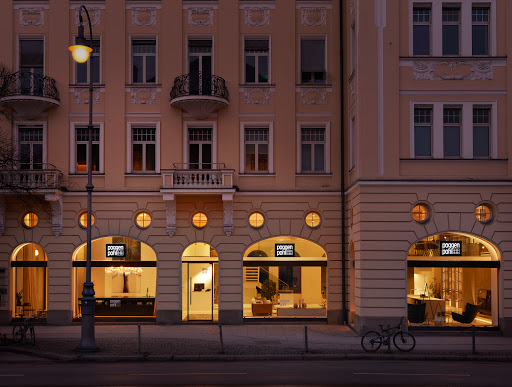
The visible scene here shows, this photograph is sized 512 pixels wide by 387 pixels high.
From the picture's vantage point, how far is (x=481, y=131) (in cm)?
2297

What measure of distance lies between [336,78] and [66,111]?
38.0ft

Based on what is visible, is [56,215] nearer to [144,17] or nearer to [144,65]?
[144,65]

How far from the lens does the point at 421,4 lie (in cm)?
2294

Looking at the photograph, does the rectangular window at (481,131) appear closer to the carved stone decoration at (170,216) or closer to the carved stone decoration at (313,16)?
Answer: the carved stone decoration at (313,16)

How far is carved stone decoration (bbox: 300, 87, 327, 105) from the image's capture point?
26.3 meters

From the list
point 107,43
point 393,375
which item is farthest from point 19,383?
point 107,43

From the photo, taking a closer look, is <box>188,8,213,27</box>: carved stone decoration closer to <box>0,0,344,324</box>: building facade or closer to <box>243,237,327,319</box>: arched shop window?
<box>0,0,344,324</box>: building facade

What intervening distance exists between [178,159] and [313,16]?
843 centimetres

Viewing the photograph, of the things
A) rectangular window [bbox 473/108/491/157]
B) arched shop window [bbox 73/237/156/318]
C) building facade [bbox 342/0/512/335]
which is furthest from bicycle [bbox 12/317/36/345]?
rectangular window [bbox 473/108/491/157]

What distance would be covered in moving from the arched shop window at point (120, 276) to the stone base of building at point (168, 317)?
0.49 metres

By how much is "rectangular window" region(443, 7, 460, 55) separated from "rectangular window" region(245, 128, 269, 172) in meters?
8.06

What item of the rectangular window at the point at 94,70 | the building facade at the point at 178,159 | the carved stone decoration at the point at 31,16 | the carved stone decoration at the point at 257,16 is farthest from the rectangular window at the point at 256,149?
the carved stone decoration at the point at 31,16

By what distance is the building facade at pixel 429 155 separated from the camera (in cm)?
2236

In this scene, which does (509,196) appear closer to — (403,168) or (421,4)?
(403,168)
